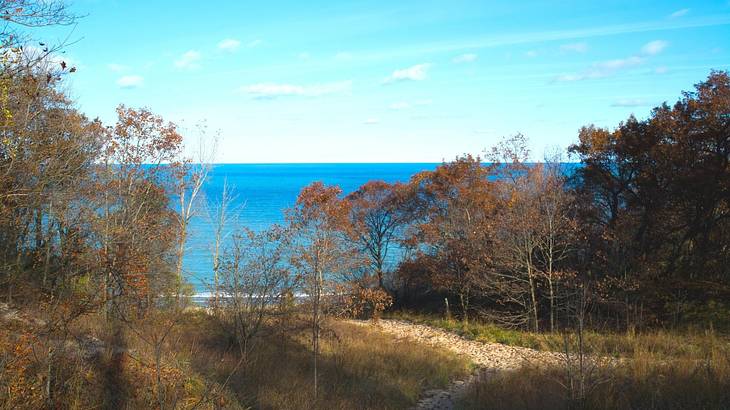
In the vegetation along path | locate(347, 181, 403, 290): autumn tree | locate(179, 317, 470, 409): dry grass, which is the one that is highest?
locate(347, 181, 403, 290): autumn tree

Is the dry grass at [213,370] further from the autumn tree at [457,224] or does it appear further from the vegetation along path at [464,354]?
the autumn tree at [457,224]

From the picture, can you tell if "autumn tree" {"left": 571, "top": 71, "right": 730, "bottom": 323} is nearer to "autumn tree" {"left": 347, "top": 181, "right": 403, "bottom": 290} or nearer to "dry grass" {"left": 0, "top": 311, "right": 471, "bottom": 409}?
"dry grass" {"left": 0, "top": 311, "right": 471, "bottom": 409}

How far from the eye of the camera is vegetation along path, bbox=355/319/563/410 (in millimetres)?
14633

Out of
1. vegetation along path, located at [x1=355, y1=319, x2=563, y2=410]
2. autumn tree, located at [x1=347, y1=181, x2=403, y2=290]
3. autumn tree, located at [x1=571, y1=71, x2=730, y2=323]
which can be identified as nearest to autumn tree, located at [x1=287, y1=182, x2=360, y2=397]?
autumn tree, located at [x1=347, y1=181, x2=403, y2=290]

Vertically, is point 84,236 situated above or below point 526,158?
below

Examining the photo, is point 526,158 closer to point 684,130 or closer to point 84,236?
point 684,130

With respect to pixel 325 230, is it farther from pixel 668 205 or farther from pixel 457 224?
pixel 668 205

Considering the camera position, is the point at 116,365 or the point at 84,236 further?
the point at 84,236

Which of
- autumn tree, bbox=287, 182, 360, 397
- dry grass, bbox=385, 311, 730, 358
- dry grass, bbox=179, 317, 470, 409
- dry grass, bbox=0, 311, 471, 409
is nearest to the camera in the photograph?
dry grass, bbox=0, 311, 471, 409

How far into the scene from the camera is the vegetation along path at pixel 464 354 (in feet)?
48.0

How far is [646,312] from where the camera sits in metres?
22.8

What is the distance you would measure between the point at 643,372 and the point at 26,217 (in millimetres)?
17804

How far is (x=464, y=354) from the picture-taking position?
20312 millimetres

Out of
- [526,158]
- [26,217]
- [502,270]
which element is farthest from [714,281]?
[26,217]
